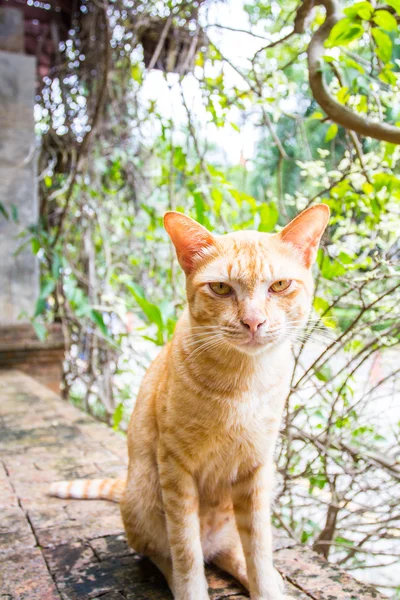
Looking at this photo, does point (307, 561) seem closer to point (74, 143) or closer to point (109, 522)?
point (109, 522)

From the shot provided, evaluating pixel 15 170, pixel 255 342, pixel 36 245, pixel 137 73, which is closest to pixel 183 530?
pixel 255 342

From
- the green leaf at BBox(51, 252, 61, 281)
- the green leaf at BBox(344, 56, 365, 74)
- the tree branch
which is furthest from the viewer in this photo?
the green leaf at BBox(51, 252, 61, 281)

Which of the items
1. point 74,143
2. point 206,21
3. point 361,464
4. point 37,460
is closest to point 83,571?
point 37,460

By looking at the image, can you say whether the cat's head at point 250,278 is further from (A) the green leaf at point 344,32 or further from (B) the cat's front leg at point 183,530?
(A) the green leaf at point 344,32

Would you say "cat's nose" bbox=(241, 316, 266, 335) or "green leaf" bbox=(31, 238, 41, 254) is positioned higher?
"cat's nose" bbox=(241, 316, 266, 335)

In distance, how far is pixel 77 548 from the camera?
1835 mm

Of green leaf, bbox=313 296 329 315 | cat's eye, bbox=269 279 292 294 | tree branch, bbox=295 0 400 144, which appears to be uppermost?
tree branch, bbox=295 0 400 144

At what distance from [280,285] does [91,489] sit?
51.6 inches

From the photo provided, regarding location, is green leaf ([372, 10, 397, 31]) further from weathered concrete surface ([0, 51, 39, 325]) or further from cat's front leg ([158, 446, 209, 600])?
weathered concrete surface ([0, 51, 39, 325])

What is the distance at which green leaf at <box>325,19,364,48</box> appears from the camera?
62.2 inches

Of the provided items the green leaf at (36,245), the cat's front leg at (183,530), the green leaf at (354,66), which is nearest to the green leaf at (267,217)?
the green leaf at (354,66)

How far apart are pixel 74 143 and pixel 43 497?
3567mm

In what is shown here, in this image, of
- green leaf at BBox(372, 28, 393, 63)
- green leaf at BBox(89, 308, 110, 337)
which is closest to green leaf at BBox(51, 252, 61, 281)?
green leaf at BBox(89, 308, 110, 337)

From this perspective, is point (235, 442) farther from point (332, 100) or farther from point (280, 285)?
point (332, 100)
